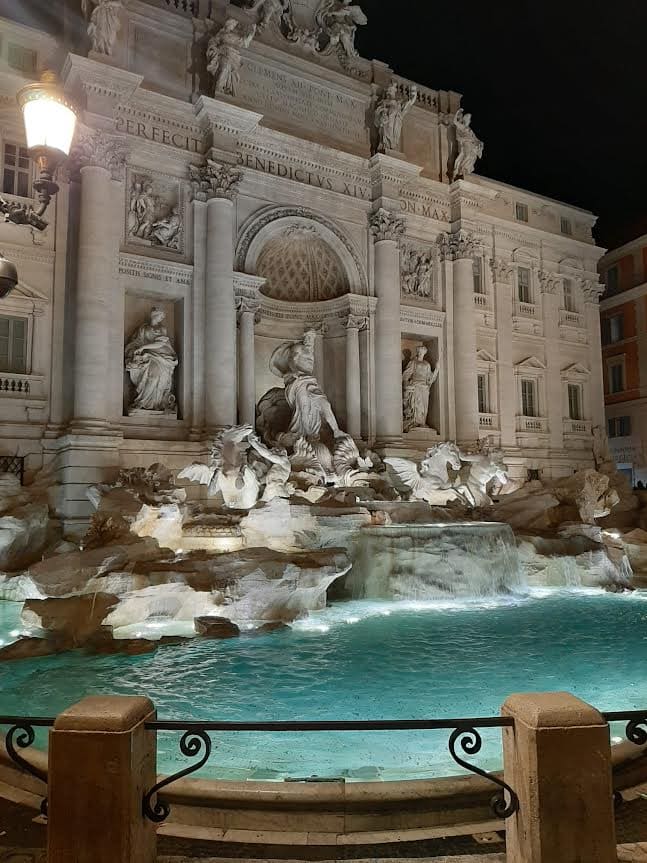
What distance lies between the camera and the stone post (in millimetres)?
22578

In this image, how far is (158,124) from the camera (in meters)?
16.5

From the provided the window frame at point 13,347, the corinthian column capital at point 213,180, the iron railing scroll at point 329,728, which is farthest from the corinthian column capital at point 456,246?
the iron railing scroll at point 329,728

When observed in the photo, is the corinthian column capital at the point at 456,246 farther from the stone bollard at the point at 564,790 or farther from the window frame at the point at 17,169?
the stone bollard at the point at 564,790

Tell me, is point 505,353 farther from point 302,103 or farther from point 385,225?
point 302,103

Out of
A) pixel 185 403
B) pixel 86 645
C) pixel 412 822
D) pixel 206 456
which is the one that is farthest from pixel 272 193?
pixel 412 822

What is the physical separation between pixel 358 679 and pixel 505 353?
721 inches

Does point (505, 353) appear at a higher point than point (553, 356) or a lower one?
lower

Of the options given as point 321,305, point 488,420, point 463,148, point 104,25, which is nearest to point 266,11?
point 104,25

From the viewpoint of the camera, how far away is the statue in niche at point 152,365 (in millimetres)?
15773

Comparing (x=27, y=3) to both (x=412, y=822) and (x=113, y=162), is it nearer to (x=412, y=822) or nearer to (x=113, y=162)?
(x=113, y=162)

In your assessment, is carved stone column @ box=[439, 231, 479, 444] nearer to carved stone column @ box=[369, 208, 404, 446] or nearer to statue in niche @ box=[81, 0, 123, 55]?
carved stone column @ box=[369, 208, 404, 446]

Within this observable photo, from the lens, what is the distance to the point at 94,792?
2.59 m

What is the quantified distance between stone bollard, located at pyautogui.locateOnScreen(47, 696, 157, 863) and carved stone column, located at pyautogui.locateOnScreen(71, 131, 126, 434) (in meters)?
12.4

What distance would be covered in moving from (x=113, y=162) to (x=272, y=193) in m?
4.39
